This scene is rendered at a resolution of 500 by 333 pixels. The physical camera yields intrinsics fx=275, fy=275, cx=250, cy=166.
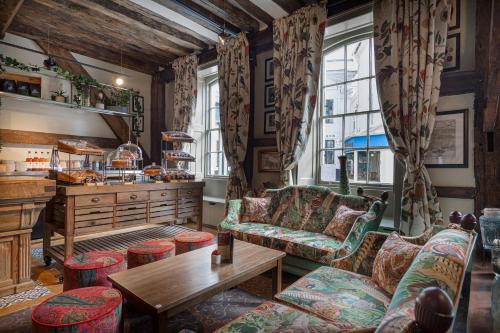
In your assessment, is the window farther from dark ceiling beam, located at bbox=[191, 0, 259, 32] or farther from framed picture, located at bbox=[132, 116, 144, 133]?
framed picture, located at bbox=[132, 116, 144, 133]

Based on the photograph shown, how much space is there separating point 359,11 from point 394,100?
4.11ft

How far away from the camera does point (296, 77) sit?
3.60 m

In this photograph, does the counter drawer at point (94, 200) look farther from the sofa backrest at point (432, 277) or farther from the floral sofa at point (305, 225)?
the sofa backrest at point (432, 277)

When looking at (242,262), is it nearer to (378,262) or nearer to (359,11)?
(378,262)

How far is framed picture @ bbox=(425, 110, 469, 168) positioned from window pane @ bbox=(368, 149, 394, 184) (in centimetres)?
46

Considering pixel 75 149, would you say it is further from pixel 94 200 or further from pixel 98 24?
pixel 98 24

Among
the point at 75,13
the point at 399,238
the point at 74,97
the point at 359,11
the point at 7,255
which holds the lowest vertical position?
the point at 7,255

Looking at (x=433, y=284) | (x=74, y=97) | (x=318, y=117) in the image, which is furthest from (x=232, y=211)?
(x=74, y=97)

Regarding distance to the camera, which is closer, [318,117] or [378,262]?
[378,262]

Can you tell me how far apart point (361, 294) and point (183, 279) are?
1061 millimetres

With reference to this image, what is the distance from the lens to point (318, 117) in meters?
3.87

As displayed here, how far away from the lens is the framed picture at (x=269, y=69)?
4.16 m

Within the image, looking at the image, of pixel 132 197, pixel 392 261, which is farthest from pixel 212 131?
pixel 392 261

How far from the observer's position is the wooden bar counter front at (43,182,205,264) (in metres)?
2.86
